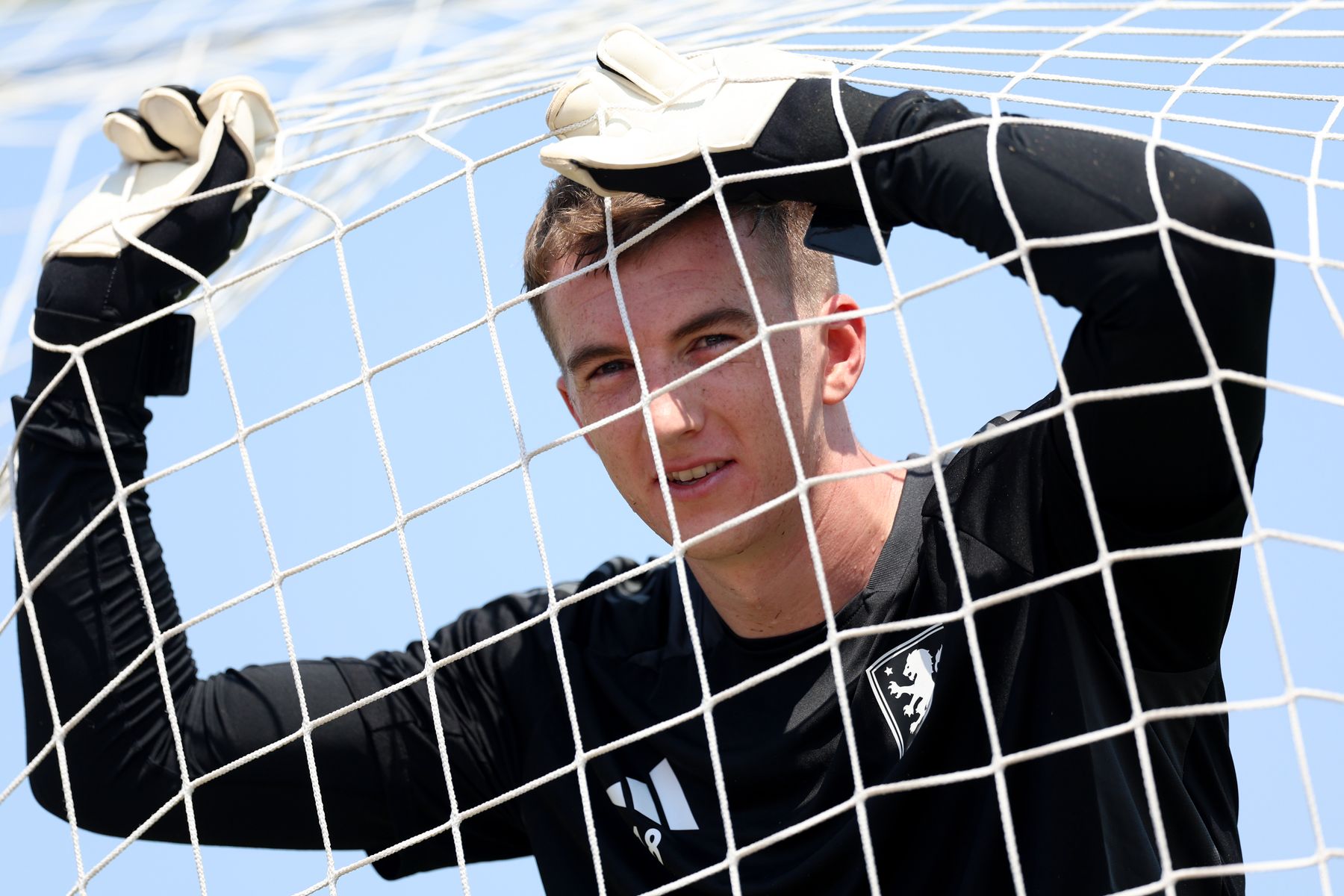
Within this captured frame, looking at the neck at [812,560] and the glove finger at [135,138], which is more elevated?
the glove finger at [135,138]

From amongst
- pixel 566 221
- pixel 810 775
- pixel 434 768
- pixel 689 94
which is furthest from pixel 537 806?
pixel 689 94

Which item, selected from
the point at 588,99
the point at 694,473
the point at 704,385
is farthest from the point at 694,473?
the point at 588,99

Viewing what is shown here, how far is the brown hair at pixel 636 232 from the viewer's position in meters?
2.39

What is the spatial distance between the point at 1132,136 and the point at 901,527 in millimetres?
649

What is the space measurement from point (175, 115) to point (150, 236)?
0.64ft

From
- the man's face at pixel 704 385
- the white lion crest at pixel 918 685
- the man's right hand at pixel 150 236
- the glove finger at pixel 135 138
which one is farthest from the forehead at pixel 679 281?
the glove finger at pixel 135 138

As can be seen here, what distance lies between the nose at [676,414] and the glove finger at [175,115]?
0.91 metres

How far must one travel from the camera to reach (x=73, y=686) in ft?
8.46

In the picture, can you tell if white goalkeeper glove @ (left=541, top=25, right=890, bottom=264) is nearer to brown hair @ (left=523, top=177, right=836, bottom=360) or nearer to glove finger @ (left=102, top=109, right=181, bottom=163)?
brown hair @ (left=523, top=177, right=836, bottom=360)

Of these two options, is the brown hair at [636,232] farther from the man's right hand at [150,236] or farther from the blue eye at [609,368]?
the man's right hand at [150,236]

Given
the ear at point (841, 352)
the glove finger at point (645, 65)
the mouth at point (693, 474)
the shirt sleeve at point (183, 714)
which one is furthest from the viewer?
the shirt sleeve at point (183, 714)

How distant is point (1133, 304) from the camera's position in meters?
1.89

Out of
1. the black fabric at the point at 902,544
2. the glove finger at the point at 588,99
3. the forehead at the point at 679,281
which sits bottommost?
the black fabric at the point at 902,544

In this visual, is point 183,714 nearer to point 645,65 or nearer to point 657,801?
point 657,801
